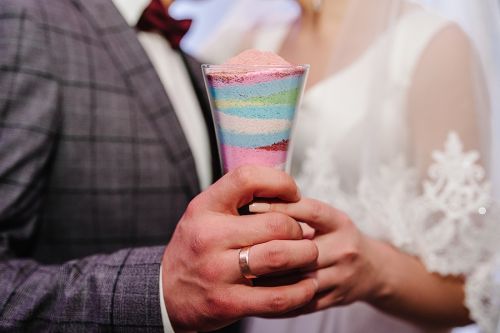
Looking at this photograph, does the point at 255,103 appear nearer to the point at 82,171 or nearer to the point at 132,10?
the point at 82,171

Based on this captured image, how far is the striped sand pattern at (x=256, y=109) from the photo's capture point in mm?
635

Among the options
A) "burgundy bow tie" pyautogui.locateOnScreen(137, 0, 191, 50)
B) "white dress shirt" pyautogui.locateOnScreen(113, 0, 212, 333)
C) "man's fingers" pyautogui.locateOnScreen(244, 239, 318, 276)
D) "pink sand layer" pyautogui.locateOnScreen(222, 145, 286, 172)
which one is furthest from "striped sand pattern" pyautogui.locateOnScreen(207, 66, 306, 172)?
"burgundy bow tie" pyautogui.locateOnScreen(137, 0, 191, 50)

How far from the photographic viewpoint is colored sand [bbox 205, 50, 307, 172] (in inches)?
25.0

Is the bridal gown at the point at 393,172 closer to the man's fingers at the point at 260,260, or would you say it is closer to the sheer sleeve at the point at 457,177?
the sheer sleeve at the point at 457,177

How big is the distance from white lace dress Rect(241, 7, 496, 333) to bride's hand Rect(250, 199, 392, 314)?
187 millimetres

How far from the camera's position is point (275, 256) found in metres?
0.63

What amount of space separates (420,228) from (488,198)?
0.46 feet

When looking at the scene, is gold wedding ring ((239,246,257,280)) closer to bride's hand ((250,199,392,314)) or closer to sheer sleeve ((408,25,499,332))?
bride's hand ((250,199,392,314))

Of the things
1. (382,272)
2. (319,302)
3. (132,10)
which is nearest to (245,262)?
(319,302)

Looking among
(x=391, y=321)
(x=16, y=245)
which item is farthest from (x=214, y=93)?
(x=391, y=321)

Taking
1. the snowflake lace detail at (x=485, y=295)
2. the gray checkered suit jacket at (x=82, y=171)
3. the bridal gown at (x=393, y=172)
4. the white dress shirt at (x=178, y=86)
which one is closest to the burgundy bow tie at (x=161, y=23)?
the white dress shirt at (x=178, y=86)

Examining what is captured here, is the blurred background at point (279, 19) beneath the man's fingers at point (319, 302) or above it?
above

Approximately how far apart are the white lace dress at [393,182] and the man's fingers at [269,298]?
0.42 m

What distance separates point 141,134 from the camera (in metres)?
0.98
